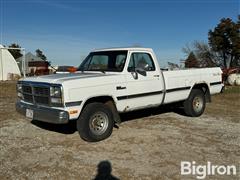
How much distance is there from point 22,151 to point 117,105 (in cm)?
219

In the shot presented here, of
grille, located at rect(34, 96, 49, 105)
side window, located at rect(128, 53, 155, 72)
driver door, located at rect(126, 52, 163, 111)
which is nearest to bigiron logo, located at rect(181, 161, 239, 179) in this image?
driver door, located at rect(126, 52, 163, 111)

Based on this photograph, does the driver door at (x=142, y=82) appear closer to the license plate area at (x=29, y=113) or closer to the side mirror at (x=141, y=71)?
the side mirror at (x=141, y=71)

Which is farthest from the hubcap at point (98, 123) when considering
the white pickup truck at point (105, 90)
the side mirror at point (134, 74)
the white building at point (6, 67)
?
the white building at point (6, 67)

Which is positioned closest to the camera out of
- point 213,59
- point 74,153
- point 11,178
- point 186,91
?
point 11,178

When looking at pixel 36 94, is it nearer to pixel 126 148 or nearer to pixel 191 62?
pixel 126 148

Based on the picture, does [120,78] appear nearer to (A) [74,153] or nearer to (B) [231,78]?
(A) [74,153]

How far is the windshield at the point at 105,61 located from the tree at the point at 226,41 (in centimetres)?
2566

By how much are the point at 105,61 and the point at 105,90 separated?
1369 millimetres

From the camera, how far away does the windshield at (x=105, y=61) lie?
23.5 ft

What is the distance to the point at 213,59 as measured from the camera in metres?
32.7

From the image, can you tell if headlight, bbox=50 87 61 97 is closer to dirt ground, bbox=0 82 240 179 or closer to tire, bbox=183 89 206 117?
dirt ground, bbox=0 82 240 179

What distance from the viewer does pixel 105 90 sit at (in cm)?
629

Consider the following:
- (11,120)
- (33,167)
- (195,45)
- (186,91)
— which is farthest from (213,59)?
(33,167)

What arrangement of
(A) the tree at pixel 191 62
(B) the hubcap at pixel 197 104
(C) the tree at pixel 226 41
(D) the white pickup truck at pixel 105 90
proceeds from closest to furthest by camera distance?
(D) the white pickup truck at pixel 105 90, (B) the hubcap at pixel 197 104, (A) the tree at pixel 191 62, (C) the tree at pixel 226 41
